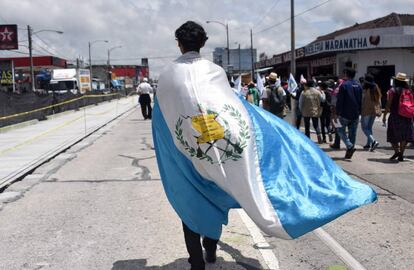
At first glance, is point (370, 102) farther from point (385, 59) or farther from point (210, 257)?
point (385, 59)

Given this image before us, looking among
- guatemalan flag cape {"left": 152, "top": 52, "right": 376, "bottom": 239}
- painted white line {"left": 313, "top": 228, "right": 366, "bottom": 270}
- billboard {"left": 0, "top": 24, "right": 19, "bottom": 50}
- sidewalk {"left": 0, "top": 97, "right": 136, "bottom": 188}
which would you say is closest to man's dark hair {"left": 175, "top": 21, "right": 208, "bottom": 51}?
guatemalan flag cape {"left": 152, "top": 52, "right": 376, "bottom": 239}

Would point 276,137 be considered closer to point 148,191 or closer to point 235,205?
point 235,205

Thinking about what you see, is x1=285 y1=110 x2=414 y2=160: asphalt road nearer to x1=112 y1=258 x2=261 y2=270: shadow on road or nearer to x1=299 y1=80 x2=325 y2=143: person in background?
x1=299 y1=80 x2=325 y2=143: person in background

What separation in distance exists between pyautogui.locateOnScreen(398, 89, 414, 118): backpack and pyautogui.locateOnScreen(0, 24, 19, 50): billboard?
53.4 metres

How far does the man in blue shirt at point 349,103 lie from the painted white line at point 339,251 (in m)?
5.22

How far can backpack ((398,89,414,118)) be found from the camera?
10.4 metres

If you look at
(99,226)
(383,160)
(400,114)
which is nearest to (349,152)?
(383,160)

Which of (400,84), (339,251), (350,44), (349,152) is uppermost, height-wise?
(350,44)

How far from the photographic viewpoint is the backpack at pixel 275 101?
39.1 feet

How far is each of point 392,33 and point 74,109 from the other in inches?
834

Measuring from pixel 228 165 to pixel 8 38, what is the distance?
5910 centimetres

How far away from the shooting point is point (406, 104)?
34.1ft

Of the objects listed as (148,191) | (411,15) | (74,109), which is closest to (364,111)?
(148,191)

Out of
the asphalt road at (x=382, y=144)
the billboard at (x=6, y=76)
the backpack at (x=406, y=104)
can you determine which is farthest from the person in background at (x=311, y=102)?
the billboard at (x=6, y=76)
